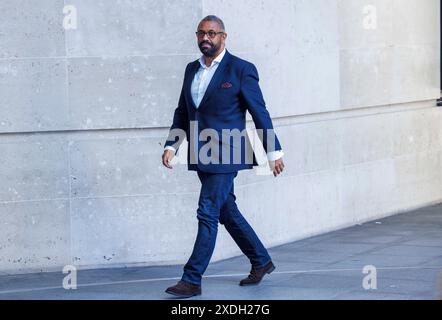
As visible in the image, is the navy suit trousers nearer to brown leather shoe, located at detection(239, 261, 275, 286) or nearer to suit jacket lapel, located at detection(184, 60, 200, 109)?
brown leather shoe, located at detection(239, 261, 275, 286)

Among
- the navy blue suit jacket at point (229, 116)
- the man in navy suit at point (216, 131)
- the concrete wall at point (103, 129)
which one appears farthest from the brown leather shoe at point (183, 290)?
the concrete wall at point (103, 129)

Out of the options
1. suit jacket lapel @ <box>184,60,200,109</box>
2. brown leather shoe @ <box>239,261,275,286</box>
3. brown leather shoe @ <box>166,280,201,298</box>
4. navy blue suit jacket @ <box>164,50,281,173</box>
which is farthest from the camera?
brown leather shoe @ <box>239,261,275,286</box>

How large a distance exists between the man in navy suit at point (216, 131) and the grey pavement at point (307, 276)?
17.0 inches

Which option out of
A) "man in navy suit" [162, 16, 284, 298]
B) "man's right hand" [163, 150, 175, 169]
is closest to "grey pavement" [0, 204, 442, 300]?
"man in navy suit" [162, 16, 284, 298]

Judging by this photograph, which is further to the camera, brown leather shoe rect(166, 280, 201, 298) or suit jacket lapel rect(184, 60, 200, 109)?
suit jacket lapel rect(184, 60, 200, 109)

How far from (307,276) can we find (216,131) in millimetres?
1490

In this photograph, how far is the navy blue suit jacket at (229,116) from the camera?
793 cm

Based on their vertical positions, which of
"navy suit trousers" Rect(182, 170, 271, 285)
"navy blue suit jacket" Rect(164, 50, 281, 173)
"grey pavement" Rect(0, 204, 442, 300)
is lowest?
"grey pavement" Rect(0, 204, 442, 300)

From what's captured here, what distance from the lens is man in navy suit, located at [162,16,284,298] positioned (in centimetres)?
787

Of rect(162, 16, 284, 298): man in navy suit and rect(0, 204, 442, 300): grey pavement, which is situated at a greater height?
rect(162, 16, 284, 298): man in navy suit

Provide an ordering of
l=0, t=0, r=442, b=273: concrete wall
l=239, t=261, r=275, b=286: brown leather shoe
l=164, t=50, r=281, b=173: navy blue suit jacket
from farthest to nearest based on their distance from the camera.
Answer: l=0, t=0, r=442, b=273: concrete wall → l=239, t=261, r=275, b=286: brown leather shoe → l=164, t=50, r=281, b=173: navy blue suit jacket

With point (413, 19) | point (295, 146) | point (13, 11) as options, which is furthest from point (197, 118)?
point (413, 19)

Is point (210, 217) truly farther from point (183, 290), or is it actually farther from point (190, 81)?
point (190, 81)

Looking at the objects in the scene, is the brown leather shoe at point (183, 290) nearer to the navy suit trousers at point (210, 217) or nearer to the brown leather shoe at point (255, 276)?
the navy suit trousers at point (210, 217)
